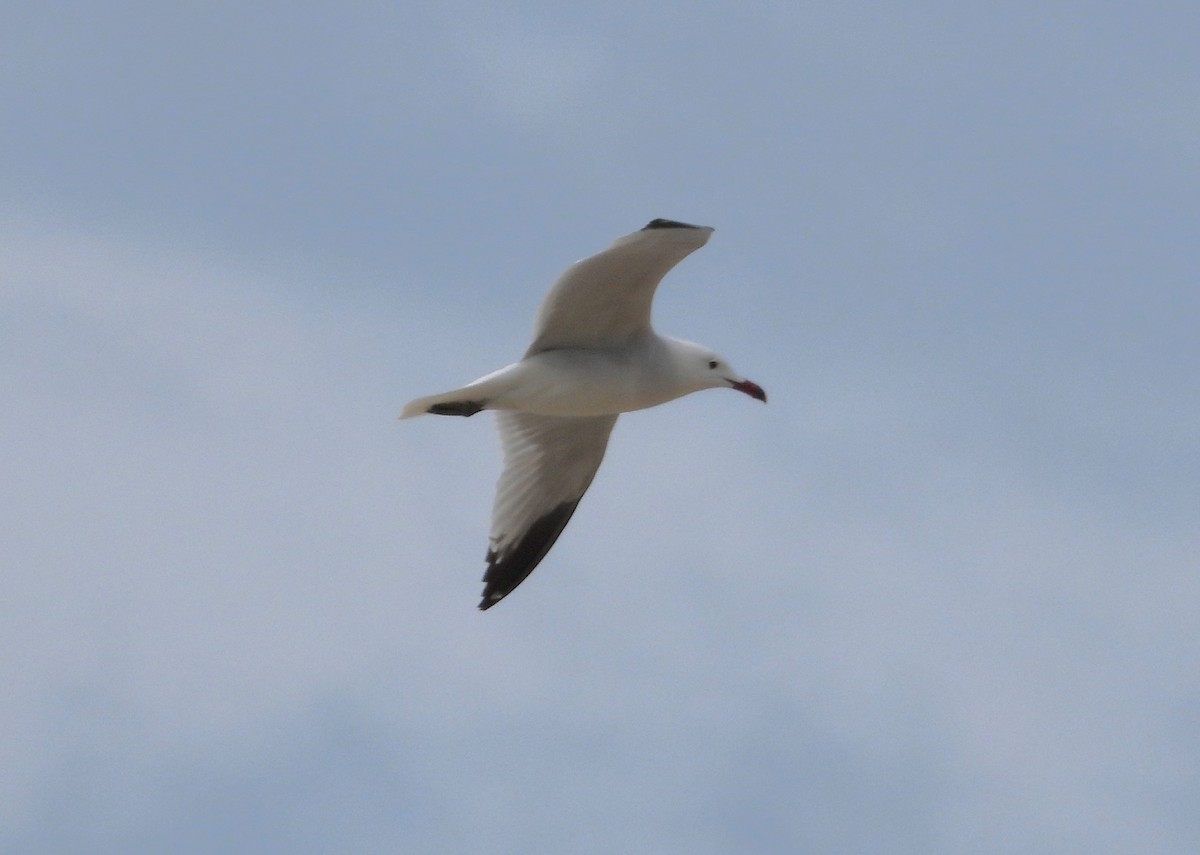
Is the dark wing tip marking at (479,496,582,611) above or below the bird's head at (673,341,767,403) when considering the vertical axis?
below

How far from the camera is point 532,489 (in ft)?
41.5

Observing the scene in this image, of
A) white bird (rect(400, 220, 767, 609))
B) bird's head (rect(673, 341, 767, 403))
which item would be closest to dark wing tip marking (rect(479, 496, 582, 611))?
white bird (rect(400, 220, 767, 609))

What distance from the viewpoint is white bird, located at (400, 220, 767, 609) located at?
10.7 metres

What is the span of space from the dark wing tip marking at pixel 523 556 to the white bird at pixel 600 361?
0.47 meters

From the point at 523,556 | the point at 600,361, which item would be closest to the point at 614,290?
the point at 600,361

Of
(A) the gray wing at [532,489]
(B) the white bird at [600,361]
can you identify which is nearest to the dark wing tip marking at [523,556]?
(A) the gray wing at [532,489]

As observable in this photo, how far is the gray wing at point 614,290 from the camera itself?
411 inches

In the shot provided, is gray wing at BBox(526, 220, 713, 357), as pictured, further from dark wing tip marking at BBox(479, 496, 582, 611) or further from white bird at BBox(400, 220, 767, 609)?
dark wing tip marking at BBox(479, 496, 582, 611)

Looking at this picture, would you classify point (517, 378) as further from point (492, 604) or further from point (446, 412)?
point (492, 604)

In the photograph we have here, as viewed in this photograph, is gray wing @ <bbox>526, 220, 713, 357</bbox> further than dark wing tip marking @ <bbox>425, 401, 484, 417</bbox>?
No

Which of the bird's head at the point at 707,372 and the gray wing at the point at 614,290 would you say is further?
the bird's head at the point at 707,372

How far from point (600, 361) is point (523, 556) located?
6.10 ft

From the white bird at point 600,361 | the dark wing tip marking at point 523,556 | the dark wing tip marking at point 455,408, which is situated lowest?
the dark wing tip marking at point 523,556

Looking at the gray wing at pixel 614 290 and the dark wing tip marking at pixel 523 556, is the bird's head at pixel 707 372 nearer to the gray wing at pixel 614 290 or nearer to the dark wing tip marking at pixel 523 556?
the gray wing at pixel 614 290
